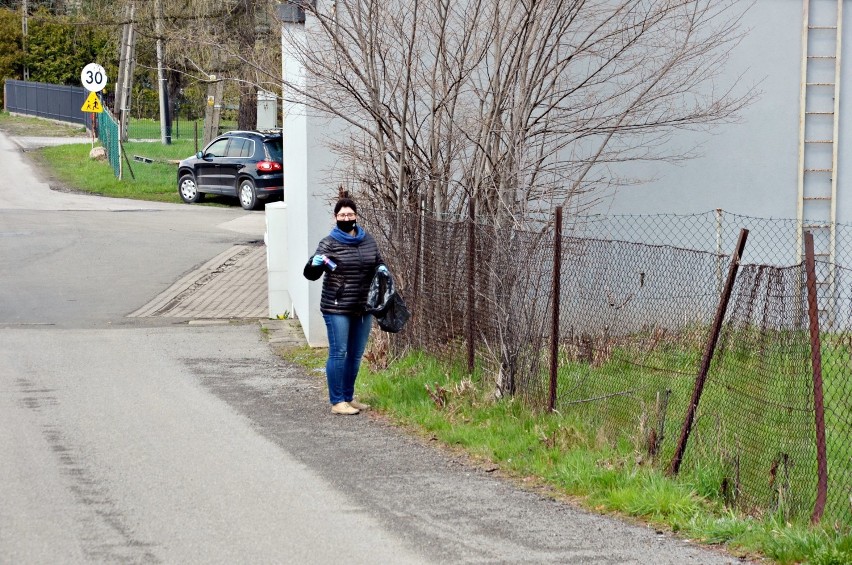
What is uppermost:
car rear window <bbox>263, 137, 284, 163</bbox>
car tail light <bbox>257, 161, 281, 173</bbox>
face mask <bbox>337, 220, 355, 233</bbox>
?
car rear window <bbox>263, 137, 284, 163</bbox>

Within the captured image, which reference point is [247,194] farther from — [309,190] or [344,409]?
[344,409]

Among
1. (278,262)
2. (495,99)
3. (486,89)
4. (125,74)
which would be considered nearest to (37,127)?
(125,74)

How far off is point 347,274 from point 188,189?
65.9 ft

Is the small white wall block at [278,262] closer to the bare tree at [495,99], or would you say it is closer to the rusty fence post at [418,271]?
the bare tree at [495,99]

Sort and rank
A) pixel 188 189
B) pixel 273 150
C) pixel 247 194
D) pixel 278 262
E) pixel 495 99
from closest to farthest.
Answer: pixel 495 99 → pixel 278 262 → pixel 247 194 → pixel 273 150 → pixel 188 189

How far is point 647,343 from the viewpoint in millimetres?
9125

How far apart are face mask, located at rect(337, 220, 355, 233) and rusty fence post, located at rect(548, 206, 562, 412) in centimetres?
180

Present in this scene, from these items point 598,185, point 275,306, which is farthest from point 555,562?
point 275,306

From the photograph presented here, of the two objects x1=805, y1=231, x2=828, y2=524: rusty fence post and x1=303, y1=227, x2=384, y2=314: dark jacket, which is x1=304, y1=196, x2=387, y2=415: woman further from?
x1=805, y1=231, x2=828, y2=524: rusty fence post

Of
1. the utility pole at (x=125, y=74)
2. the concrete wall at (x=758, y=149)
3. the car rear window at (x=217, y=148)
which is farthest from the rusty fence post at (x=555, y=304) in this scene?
the utility pole at (x=125, y=74)

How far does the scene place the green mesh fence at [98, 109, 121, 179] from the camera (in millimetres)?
32594

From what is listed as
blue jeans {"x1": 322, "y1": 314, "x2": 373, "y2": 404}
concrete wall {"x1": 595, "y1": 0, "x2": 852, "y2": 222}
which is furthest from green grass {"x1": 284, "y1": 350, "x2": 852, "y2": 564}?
concrete wall {"x1": 595, "y1": 0, "x2": 852, "y2": 222}

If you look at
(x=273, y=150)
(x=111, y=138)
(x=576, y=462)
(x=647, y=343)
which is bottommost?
(x=576, y=462)

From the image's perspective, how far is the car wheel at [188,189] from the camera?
28.8 m
